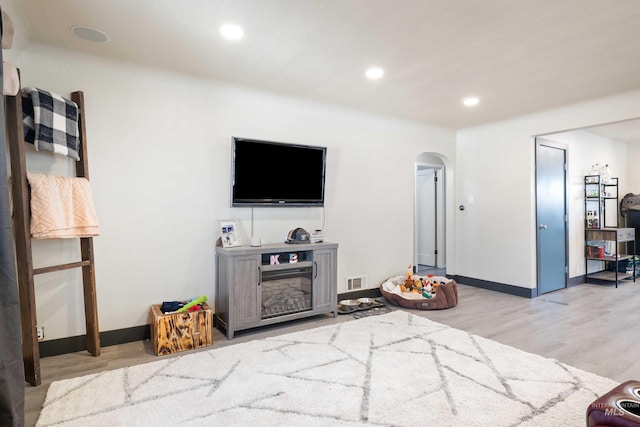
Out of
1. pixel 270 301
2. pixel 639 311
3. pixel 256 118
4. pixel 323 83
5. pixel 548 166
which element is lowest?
pixel 639 311

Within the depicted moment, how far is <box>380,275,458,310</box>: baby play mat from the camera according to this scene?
4.07 metres

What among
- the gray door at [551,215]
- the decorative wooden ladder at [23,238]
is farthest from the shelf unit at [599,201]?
the decorative wooden ladder at [23,238]

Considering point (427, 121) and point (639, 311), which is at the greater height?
point (427, 121)

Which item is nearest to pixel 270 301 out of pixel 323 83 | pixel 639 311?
pixel 323 83

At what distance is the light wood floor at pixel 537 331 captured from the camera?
2.60m

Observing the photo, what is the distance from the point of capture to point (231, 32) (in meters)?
2.51

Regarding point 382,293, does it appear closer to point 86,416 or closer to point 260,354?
point 260,354

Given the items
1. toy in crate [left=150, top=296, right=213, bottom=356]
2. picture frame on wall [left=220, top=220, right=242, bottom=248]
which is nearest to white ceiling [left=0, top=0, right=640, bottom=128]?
picture frame on wall [left=220, top=220, right=242, bottom=248]

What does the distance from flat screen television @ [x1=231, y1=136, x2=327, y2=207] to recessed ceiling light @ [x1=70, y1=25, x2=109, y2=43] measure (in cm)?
122

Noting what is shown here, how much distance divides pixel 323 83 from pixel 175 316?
2518 millimetres

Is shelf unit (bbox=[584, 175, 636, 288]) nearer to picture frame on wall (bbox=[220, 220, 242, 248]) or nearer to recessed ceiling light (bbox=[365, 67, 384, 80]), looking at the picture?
recessed ceiling light (bbox=[365, 67, 384, 80])

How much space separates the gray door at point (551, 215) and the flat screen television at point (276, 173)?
309cm

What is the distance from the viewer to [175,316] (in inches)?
113

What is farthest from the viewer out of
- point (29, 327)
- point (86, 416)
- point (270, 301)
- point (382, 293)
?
point (382, 293)
